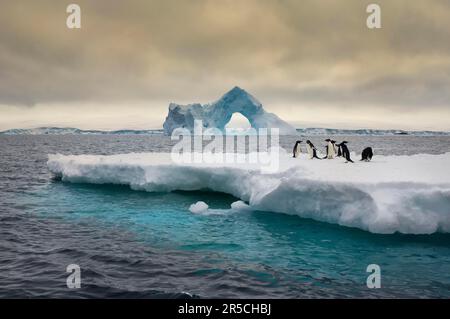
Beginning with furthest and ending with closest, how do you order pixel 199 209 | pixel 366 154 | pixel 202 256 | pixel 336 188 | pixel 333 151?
pixel 333 151, pixel 366 154, pixel 199 209, pixel 336 188, pixel 202 256

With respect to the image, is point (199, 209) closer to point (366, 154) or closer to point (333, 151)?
point (366, 154)

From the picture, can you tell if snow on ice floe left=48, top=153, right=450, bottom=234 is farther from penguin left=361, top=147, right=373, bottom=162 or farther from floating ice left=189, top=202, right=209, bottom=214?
penguin left=361, top=147, right=373, bottom=162

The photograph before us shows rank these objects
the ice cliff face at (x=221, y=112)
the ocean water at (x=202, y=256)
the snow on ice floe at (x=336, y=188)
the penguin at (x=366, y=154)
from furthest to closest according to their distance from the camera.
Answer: the ice cliff face at (x=221, y=112)
the penguin at (x=366, y=154)
the snow on ice floe at (x=336, y=188)
the ocean water at (x=202, y=256)

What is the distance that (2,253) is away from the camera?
27.2 ft

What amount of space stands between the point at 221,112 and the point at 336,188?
62.7m

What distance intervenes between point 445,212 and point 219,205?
7230 millimetres

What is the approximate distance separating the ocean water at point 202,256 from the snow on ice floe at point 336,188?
0.39m

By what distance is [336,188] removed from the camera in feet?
33.6

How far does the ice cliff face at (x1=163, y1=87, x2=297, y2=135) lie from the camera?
69.8m

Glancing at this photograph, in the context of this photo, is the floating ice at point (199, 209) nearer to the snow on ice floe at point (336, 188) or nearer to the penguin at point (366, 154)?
the snow on ice floe at point (336, 188)

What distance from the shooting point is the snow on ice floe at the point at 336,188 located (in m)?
9.27

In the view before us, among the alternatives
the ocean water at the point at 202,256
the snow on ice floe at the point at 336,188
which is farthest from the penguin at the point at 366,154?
the ocean water at the point at 202,256

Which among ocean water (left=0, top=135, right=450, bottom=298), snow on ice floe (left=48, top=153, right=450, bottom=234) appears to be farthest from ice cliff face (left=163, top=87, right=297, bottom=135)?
ocean water (left=0, top=135, right=450, bottom=298)

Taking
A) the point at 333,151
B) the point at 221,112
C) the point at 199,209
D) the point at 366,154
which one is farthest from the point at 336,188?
the point at 221,112
